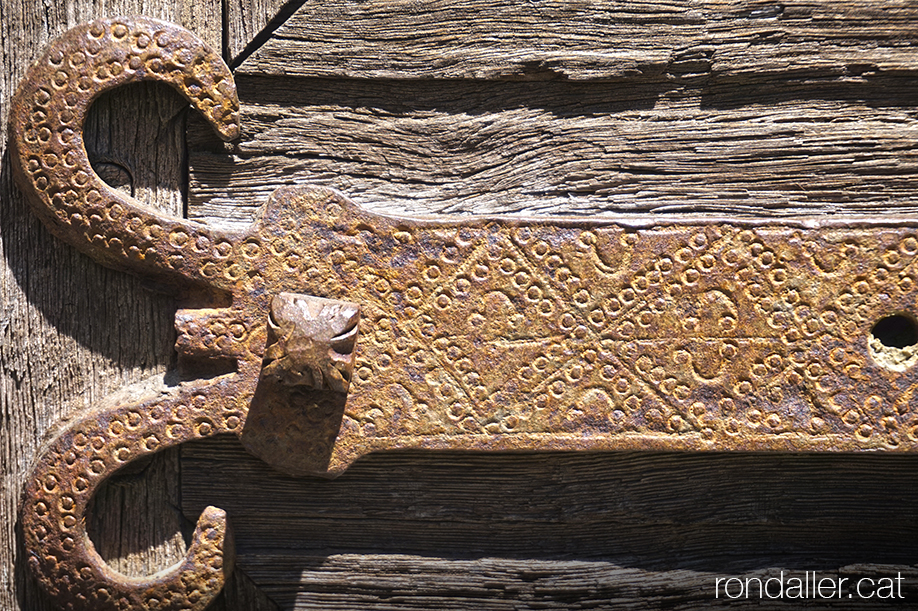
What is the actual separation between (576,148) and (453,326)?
21.1 inches

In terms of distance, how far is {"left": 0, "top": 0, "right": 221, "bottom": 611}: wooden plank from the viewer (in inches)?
56.6

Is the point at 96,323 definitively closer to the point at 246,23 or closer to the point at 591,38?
A: the point at 246,23

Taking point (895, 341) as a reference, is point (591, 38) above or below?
above

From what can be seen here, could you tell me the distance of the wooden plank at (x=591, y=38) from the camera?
1.44m

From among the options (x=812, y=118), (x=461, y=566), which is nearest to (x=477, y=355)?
(x=461, y=566)

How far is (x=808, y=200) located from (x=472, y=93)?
85cm

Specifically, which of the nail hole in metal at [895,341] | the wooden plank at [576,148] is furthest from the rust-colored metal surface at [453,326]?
the wooden plank at [576,148]

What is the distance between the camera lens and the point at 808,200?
147 cm

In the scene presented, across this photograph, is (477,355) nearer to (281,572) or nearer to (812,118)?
(281,572)

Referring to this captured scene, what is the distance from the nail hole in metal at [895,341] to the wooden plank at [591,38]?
0.60 m

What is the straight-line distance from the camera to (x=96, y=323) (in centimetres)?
146

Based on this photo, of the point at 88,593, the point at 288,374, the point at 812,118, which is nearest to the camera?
the point at 288,374
